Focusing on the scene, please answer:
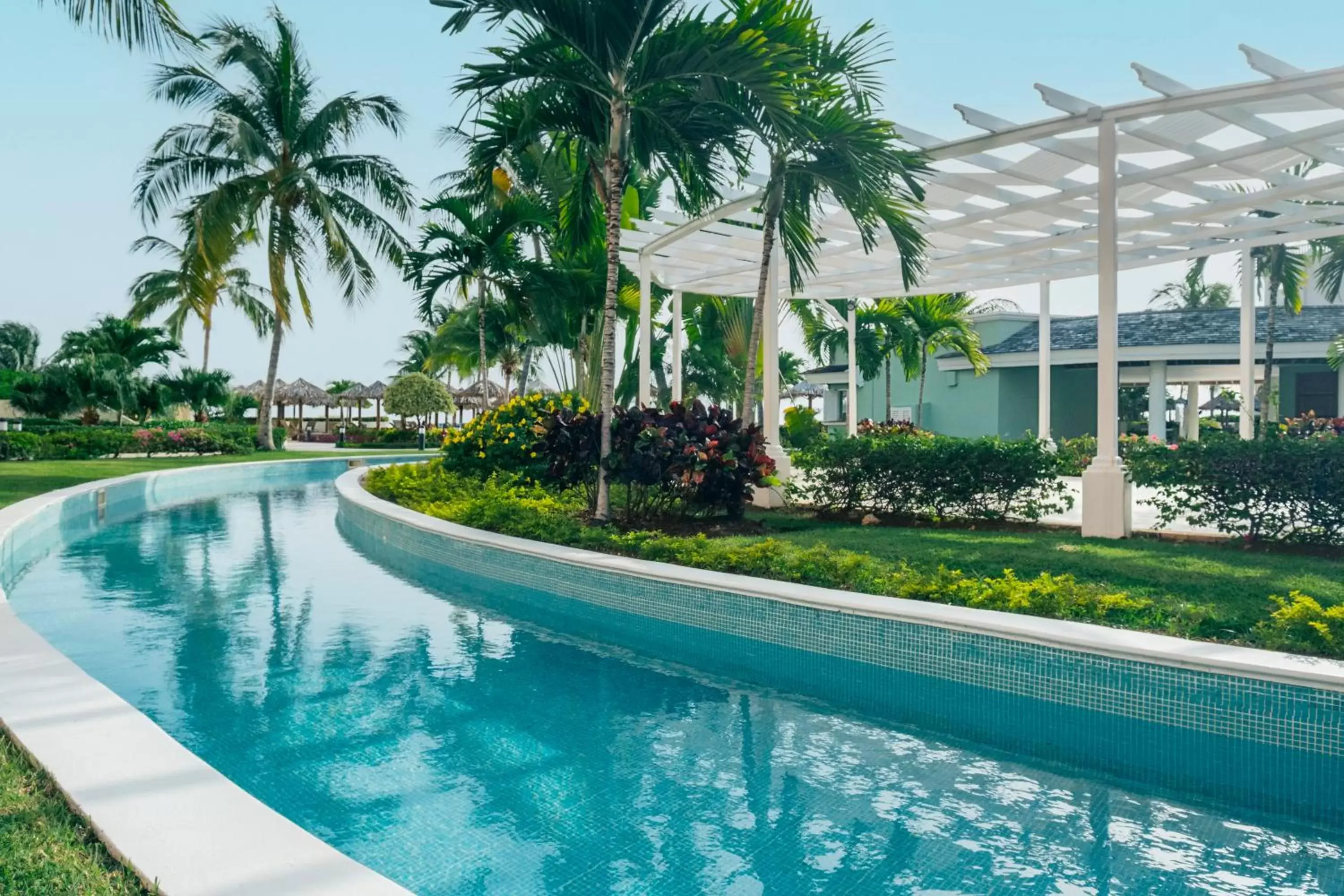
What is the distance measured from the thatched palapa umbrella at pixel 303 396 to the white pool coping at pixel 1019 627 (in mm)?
43258

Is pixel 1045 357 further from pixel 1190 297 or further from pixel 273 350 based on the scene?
pixel 273 350

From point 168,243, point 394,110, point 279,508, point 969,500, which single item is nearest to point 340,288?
point 394,110

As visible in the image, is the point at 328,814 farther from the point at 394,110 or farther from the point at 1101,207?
the point at 394,110

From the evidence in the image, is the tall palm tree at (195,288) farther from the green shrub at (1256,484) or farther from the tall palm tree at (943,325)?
the green shrub at (1256,484)

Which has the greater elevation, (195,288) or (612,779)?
(195,288)

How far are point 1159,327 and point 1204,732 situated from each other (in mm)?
19944

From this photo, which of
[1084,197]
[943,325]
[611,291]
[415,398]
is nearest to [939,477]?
[611,291]

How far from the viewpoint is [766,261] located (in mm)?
10250

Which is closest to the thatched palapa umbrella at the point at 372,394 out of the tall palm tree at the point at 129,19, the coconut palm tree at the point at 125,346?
the coconut palm tree at the point at 125,346

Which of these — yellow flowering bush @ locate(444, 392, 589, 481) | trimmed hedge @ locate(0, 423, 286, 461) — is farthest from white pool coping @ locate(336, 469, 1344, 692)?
trimmed hedge @ locate(0, 423, 286, 461)

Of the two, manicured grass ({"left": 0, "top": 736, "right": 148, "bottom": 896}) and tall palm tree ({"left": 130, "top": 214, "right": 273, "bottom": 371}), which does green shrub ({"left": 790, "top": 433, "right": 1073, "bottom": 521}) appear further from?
tall palm tree ({"left": 130, "top": 214, "right": 273, "bottom": 371})

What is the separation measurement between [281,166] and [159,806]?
2405 centimetres

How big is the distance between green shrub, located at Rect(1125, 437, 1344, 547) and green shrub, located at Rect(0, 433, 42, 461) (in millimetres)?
23274

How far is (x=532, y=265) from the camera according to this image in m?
16.2
